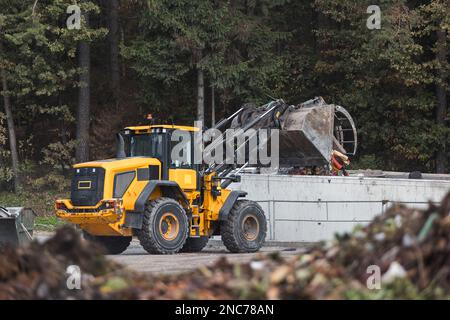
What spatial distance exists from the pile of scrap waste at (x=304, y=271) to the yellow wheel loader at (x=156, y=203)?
12.4 metres

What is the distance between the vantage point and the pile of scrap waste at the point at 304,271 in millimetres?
6145

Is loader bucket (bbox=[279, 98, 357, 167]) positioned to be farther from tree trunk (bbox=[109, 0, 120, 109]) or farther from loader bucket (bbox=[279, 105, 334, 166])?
tree trunk (bbox=[109, 0, 120, 109])

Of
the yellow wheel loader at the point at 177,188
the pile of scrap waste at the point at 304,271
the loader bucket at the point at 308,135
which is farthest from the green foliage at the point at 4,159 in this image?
the pile of scrap waste at the point at 304,271

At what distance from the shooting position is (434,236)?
6207 millimetres

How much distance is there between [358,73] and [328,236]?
612 inches

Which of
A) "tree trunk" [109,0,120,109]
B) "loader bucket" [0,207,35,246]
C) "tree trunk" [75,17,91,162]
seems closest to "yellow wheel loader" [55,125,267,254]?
"loader bucket" [0,207,35,246]

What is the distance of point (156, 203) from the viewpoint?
19.5 metres

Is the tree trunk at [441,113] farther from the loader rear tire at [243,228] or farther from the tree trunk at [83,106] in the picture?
the loader rear tire at [243,228]

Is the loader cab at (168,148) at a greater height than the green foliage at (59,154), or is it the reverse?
the loader cab at (168,148)

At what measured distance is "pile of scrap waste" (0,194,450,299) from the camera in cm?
614

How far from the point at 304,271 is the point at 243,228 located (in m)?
14.8

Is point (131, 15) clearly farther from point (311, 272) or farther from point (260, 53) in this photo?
point (311, 272)

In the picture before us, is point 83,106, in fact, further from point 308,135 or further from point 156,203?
point 156,203

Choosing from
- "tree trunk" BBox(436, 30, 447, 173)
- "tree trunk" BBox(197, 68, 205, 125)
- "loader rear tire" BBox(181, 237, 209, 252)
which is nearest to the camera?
"loader rear tire" BBox(181, 237, 209, 252)
